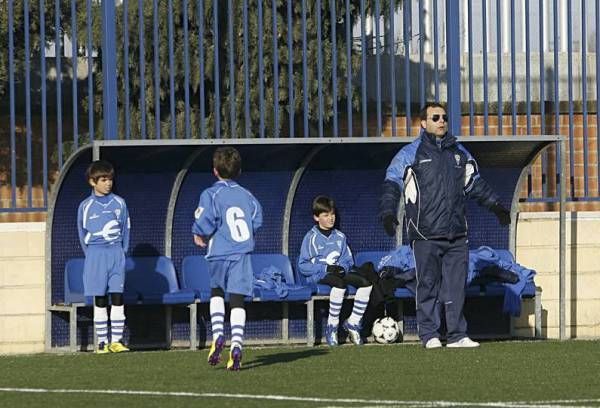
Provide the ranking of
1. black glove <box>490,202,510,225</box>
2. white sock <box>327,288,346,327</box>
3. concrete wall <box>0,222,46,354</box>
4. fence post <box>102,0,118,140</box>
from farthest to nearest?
fence post <box>102,0,118,140</box> < concrete wall <box>0,222,46,354</box> < white sock <box>327,288,346,327</box> < black glove <box>490,202,510,225</box>

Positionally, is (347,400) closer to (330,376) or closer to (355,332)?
(330,376)

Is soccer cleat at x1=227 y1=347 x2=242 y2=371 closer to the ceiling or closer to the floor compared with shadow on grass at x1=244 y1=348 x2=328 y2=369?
closer to the ceiling

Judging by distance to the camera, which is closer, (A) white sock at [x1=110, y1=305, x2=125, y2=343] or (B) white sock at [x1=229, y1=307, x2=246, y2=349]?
(B) white sock at [x1=229, y1=307, x2=246, y2=349]

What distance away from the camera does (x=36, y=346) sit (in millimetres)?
14586

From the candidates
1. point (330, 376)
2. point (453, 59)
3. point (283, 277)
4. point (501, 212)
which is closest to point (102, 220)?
point (283, 277)

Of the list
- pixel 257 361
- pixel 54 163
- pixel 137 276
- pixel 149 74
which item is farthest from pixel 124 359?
pixel 149 74

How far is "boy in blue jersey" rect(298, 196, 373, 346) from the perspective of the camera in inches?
567

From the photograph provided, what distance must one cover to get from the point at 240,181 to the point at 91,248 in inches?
65.7

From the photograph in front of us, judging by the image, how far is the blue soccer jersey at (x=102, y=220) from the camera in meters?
13.7

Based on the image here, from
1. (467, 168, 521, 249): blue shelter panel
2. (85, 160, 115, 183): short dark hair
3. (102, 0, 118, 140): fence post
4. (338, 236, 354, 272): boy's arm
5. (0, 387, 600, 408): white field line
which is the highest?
(102, 0, 118, 140): fence post

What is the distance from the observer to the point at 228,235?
11391 mm

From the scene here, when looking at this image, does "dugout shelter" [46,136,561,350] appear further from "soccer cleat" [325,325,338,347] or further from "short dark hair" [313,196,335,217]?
"soccer cleat" [325,325,338,347]

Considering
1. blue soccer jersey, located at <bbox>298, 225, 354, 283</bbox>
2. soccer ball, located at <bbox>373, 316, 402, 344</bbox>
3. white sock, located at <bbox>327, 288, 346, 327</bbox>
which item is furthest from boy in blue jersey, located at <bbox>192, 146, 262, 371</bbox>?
soccer ball, located at <bbox>373, 316, 402, 344</bbox>

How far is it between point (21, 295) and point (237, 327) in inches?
151
